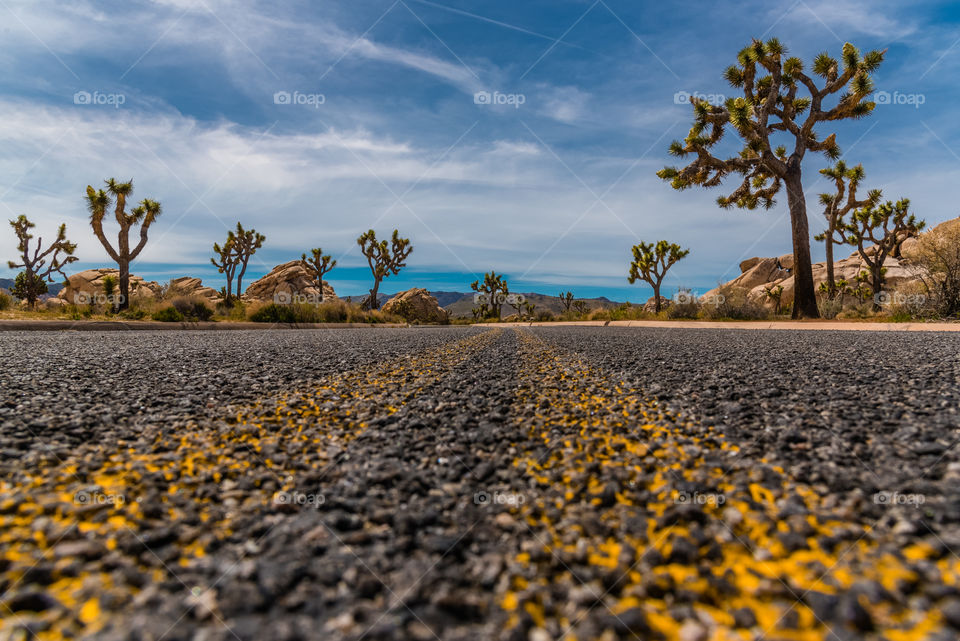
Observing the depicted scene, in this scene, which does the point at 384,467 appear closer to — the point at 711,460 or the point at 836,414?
the point at 711,460

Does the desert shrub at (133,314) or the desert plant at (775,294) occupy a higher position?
the desert plant at (775,294)

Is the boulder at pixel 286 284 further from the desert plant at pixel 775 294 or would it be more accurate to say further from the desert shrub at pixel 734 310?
the desert plant at pixel 775 294

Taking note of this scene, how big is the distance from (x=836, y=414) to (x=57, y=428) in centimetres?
→ 408

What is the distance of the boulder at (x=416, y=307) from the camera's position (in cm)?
3716

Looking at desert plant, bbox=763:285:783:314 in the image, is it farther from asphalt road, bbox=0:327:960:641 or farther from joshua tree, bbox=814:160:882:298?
asphalt road, bbox=0:327:960:641

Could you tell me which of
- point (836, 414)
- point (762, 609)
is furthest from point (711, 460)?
point (836, 414)

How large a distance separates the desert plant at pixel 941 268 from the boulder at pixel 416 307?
29.6 m

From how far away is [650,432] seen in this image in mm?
2193

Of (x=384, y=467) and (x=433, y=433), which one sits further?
(x=433, y=433)

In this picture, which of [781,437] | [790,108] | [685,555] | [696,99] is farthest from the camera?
[696,99]

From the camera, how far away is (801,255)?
16500 mm


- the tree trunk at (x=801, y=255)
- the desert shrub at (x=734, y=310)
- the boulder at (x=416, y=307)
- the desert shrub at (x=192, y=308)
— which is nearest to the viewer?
the tree trunk at (x=801, y=255)

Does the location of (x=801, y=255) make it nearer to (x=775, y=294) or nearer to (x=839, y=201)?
(x=839, y=201)

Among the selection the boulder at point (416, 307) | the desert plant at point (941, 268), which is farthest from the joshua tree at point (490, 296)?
the desert plant at point (941, 268)
